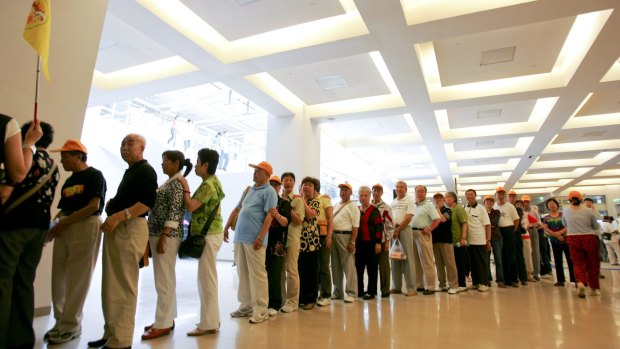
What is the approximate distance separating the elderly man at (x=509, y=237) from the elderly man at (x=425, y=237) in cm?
175

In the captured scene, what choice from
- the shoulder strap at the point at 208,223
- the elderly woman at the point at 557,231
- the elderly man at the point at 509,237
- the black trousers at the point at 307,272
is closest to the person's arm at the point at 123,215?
the shoulder strap at the point at 208,223

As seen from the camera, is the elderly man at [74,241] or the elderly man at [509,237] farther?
the elderly man at [509,237]

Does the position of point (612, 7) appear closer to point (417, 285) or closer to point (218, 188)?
point (417, 285)

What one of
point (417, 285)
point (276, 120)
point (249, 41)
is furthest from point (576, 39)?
point (276, 120)

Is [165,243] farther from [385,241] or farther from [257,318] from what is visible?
[385,241]

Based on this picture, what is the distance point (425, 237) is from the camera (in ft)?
17.3

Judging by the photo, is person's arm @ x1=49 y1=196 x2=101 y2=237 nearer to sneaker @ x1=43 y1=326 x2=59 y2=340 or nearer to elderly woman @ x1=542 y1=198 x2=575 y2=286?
sneaker @ x1=43 y1=326 x2=59 y2=340

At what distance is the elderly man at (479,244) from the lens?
5.62 metres

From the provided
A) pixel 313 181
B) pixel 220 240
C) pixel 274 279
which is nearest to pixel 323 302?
pixel 274 279

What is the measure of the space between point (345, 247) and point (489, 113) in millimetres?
6698

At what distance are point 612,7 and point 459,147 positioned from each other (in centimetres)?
820

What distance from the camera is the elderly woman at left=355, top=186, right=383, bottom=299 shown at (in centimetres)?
479

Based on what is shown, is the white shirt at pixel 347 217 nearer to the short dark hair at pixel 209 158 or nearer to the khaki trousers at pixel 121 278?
the short dark hair at pixel 209 158

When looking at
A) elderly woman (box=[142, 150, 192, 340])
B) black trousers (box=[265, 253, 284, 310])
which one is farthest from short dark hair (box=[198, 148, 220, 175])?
black trousers (box=[265, 253, 284, 310])
